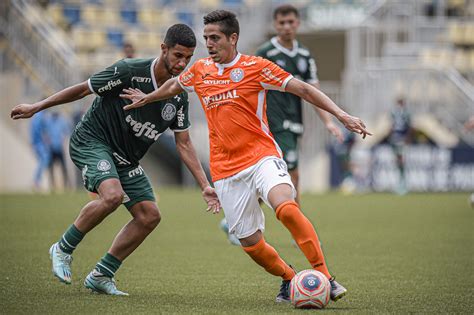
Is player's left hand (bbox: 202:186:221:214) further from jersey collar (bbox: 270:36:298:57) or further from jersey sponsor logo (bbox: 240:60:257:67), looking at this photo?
jersey collar (bbox: 270:36:298:57)

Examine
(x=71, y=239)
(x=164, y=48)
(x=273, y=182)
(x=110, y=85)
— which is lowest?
(x=71, y=239)

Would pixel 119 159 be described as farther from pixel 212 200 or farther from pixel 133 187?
pixel 212 200

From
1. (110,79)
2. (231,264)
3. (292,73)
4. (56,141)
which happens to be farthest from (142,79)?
(56,141)

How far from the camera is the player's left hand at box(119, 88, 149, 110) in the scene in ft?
23.4

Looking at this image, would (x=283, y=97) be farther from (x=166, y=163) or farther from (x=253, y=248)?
(x=166, y=163)

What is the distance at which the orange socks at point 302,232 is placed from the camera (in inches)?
254

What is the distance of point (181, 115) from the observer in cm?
763

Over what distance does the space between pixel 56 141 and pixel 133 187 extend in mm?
17048

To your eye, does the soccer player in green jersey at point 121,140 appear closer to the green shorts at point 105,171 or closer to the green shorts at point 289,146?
the green shorts at point 105,171

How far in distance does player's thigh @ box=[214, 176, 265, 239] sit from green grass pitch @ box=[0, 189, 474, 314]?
57 cm

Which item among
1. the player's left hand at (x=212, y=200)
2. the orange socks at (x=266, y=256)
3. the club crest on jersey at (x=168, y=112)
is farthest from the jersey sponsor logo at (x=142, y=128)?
the orange socks at (x=266, y=256)

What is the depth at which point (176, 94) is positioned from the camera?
703cm

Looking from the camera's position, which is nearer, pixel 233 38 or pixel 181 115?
pixel 233 38

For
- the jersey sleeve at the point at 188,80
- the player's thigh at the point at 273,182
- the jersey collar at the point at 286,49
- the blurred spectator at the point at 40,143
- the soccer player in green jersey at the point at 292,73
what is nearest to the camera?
the player's thigh at the point at 273,182
